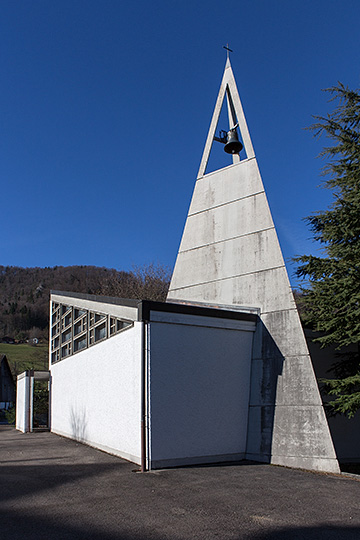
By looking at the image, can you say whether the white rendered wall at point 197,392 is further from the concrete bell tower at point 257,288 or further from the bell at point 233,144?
the bell at point 233,144

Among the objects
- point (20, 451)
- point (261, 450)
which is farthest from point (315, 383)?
point (20, 451)

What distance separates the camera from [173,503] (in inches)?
259

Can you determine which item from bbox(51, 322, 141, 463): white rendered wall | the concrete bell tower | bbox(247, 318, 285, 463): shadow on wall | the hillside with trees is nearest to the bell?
the concrete bell tower

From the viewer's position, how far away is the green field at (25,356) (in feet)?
115

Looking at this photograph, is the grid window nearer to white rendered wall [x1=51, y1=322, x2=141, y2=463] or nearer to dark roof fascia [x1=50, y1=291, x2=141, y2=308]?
white rendered wall [x1=51, y1=322, x2=141, y2=463]

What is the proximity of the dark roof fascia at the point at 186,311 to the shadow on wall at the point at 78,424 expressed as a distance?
232 inches

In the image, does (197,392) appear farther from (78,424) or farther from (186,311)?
(78,424)

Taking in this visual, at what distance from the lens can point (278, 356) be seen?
1085 cm

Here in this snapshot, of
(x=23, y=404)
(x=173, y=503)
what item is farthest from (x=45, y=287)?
(x=173, y=503)

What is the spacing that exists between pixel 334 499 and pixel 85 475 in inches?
181

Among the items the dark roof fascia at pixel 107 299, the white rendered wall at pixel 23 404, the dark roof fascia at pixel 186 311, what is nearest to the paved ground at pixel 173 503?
the dark roof fascia at pixel 186 311

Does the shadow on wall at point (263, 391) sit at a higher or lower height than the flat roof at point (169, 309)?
lower

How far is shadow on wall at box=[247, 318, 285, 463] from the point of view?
10570mm

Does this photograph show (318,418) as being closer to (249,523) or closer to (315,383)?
(315,383)
